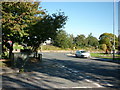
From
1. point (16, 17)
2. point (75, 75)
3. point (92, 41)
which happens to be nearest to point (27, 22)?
point (16, 17)

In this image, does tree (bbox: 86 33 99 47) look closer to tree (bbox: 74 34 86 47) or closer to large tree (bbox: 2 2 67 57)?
tree (bbox: 74 34 86 47)

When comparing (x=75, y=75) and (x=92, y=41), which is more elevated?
(x=92, y=41)

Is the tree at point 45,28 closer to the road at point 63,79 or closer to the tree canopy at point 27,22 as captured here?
the tree canopy at point 27,22

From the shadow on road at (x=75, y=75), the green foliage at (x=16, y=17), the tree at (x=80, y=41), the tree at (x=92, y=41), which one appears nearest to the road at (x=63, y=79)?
the shadow on road at (x=75, y=75)

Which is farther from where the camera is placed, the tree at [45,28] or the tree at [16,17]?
the tree at [45,28]

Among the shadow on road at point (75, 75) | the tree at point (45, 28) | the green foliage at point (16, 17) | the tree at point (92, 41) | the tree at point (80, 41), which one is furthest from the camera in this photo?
the tree at point (92, 41)

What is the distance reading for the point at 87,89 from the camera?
20.1 ft

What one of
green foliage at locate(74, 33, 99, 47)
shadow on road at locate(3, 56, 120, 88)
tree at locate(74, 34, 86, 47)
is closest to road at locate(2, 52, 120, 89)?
shadow on road at locate(3, 56, 120, 88)

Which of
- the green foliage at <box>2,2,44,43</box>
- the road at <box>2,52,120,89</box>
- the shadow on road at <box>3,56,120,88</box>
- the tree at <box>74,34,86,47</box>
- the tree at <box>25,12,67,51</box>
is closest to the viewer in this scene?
the road at <box>2,52,120,89</box>

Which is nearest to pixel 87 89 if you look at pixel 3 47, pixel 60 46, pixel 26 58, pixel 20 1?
pixel 20 1

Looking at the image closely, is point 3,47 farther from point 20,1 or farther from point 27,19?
point 20,1

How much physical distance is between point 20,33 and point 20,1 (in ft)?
7.99

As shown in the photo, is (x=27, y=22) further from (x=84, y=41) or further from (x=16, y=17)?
(x=84, y=41)

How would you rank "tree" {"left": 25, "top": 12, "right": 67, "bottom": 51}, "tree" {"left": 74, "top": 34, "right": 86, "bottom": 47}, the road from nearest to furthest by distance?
the road, "tree" {"left": 25, "top": 12, "right": 67, "bottom": 51}, "tree" {"left": 74, "top": 34, "right": 86, "bottom": 47}
